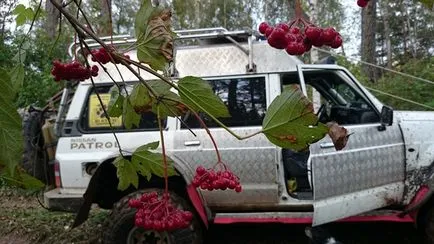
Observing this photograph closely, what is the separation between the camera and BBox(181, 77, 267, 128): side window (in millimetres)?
4413

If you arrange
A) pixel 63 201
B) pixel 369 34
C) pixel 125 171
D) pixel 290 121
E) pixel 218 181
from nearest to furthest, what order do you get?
1. pixel 290 121
2. pixel 218 181
3. pixel 125 171
4. pixel 63 201
5. pixel 369 34

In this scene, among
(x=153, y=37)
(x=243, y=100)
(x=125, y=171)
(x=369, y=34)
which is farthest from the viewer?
(x=369, y=34)

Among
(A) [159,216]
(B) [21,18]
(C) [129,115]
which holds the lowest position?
(A) [159,216]

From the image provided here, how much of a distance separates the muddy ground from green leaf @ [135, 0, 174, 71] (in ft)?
14.1

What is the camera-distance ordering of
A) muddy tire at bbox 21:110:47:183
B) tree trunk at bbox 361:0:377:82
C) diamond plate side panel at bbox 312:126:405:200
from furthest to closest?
tree trunk at bbox 361:0:377:82 < muddy tire at bbox 21:110:47:183 < diamond plate side panel at bbox 312:126:405:200

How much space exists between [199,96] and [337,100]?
418cm

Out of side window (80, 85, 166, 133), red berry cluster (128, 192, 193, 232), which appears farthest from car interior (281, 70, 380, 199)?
red berry cluster (128, 192, 193, 232)

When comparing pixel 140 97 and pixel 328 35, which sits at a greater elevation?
pixel 328 35

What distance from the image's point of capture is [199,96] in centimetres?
98

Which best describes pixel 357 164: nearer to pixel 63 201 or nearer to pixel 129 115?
pixel 63 201

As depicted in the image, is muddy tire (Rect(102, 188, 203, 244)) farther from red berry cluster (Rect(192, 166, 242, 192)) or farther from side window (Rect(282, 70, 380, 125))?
red berry cluster (Rect(192, 166, 242, 192))

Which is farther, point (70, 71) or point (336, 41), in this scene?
point (70, 71)

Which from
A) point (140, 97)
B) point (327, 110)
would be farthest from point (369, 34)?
point (140, 97)

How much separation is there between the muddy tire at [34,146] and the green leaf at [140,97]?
3.99 meters
